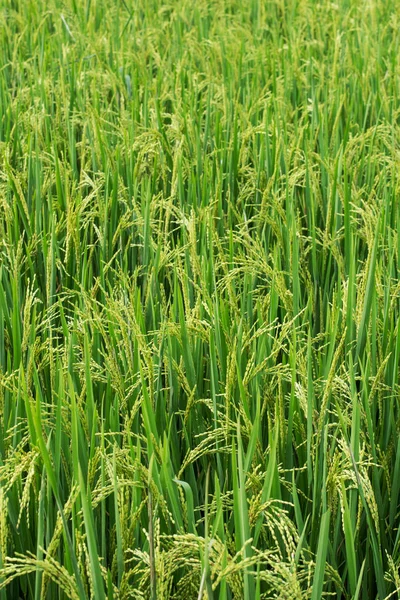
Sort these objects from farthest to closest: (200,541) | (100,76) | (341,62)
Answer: (341,62) < (100,76) < (200,541)

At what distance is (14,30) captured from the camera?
4039 millimetres

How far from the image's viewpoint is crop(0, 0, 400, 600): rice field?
1.10m

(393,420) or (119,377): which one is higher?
(119,377)

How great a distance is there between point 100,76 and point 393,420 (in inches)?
81.8

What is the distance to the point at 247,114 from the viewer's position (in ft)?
8.49

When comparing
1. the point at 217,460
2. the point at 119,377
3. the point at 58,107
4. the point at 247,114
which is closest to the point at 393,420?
the point at 217,460

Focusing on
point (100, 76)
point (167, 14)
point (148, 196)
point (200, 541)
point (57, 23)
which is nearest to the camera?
point (200, 541)

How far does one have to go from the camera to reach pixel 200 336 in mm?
1460

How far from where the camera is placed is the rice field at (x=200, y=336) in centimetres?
110

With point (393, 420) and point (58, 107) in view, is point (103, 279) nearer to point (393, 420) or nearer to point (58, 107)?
point (393, 420)

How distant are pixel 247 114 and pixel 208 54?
3.21 ft

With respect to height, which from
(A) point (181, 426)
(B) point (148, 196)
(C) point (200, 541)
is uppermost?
(B) point (148, 196)

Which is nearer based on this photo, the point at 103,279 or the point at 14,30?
the point at 103,279

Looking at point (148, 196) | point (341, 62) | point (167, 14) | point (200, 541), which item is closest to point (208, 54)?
point (341, 62)
